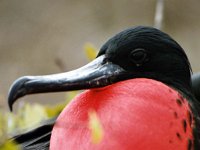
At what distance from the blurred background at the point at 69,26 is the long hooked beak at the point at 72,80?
3215mm

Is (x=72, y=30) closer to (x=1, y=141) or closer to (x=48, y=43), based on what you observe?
(x=48, y=43)

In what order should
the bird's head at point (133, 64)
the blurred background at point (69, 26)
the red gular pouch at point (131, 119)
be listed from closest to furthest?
1. the red gular pouch at point (131, 119)
2. the bird's head at point (133, 64)
3. the blurred background at point (69, 26)

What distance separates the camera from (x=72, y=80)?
220cm

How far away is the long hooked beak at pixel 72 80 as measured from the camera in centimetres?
214

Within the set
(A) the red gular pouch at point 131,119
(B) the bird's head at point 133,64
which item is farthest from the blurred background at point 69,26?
(A) the red gular pouch at point 131,119

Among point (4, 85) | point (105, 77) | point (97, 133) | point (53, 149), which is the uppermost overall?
point (97, 133)

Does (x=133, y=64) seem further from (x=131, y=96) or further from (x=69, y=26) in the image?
(x=69, y=26)

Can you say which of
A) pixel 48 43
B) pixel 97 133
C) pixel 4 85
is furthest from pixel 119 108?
pixel 48 43

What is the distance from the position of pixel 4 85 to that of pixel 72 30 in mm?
713

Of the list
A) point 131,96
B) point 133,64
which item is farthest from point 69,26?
point 131,96

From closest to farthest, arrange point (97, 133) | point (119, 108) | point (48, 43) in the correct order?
1. point (97, 133)
2. point (119, 108)
3. point (48, 43)

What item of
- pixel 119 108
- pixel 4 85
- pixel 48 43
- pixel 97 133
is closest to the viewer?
pixel 97 133

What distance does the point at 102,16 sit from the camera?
583cm

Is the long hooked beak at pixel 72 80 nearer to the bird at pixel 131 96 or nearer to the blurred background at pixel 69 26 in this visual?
the bird at pixel 131 96
